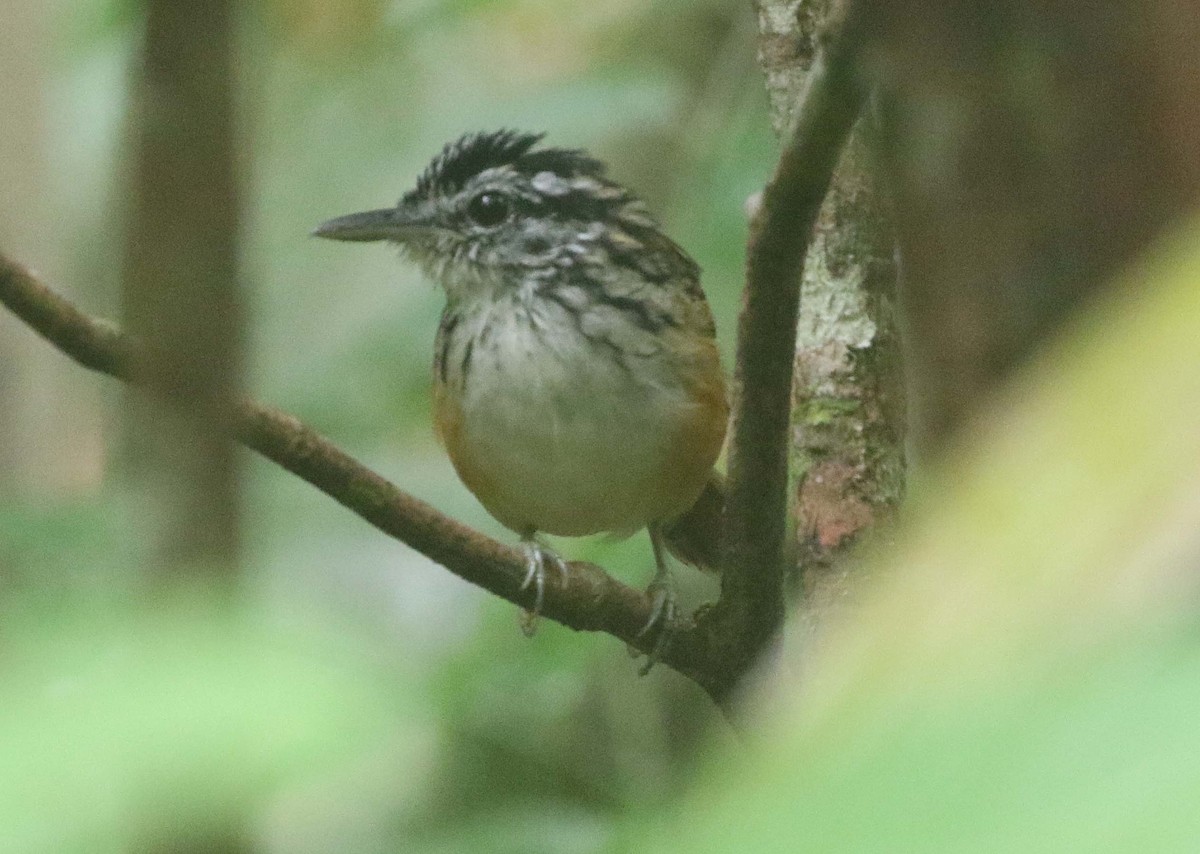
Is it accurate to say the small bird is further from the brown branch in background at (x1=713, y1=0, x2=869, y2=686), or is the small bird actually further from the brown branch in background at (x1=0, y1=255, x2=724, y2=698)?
the brown branch in background at (x1=713, y1=0, x2=869, y2=686)

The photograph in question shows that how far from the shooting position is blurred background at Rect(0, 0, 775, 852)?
2982mm

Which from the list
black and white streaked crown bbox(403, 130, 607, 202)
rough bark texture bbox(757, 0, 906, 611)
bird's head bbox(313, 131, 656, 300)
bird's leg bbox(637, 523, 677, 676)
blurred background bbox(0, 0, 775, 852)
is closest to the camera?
blurred background bbox(0, 0, 775, 852)

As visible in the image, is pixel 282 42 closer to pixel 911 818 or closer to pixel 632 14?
pixel 632 14

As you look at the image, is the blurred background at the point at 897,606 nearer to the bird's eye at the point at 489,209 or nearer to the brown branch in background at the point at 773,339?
the brown branch in background at the point at 773,339

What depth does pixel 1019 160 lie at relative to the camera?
1.35 metres

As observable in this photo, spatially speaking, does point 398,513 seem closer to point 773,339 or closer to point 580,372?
point 773,339

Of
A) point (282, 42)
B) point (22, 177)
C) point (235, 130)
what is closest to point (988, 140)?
point (235, 130)

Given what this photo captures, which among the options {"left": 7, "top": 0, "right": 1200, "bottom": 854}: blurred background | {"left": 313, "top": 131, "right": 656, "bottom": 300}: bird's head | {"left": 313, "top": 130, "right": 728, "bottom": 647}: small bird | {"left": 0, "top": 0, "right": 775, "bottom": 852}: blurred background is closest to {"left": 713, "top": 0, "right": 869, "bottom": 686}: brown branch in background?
{"left": 7, "top": 0, "right": 1200, "bottom": 854}: blurred background

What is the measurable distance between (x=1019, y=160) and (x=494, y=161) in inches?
121

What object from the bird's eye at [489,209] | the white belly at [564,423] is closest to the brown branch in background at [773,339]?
the white belly at [564,423]

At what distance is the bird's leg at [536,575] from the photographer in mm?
2807

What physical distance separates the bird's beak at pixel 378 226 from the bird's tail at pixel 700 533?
109 cm

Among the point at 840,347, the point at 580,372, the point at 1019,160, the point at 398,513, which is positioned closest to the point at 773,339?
the point at 398,513

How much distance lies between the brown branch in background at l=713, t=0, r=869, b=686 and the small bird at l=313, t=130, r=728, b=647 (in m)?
0.65
